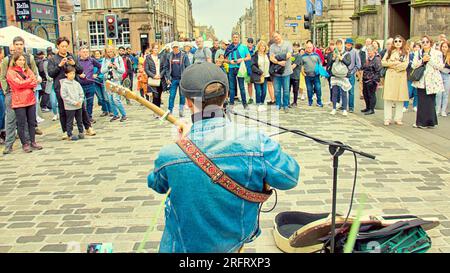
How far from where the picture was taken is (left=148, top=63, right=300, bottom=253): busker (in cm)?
237

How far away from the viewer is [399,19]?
30.3 metres

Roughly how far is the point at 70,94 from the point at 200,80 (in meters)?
8.41

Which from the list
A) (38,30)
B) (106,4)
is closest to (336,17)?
(106,4)

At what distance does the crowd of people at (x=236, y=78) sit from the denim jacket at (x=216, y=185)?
5.05 metres

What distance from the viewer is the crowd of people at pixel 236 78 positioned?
Answer: 31.2ft

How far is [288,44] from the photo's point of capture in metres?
14.0

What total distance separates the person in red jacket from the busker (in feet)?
24.7

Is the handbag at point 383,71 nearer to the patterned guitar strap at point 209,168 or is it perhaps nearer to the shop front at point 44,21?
the patterned guitar strap at point 209,168

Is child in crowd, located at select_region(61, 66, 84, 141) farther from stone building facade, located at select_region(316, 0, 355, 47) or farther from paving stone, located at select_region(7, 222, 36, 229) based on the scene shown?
stone building facade, located at select_region(316, 0, 355, 47)

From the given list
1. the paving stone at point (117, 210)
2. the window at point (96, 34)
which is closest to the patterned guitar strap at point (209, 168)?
the paving stone at point (117, 210)

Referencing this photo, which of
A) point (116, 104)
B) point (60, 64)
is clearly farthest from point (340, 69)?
point (60, 64)

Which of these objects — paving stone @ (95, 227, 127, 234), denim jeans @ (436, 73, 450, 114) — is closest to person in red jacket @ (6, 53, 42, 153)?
paving stone @ (95, 227, 127, 234)

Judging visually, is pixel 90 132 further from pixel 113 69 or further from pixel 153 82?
pixel 113 69
